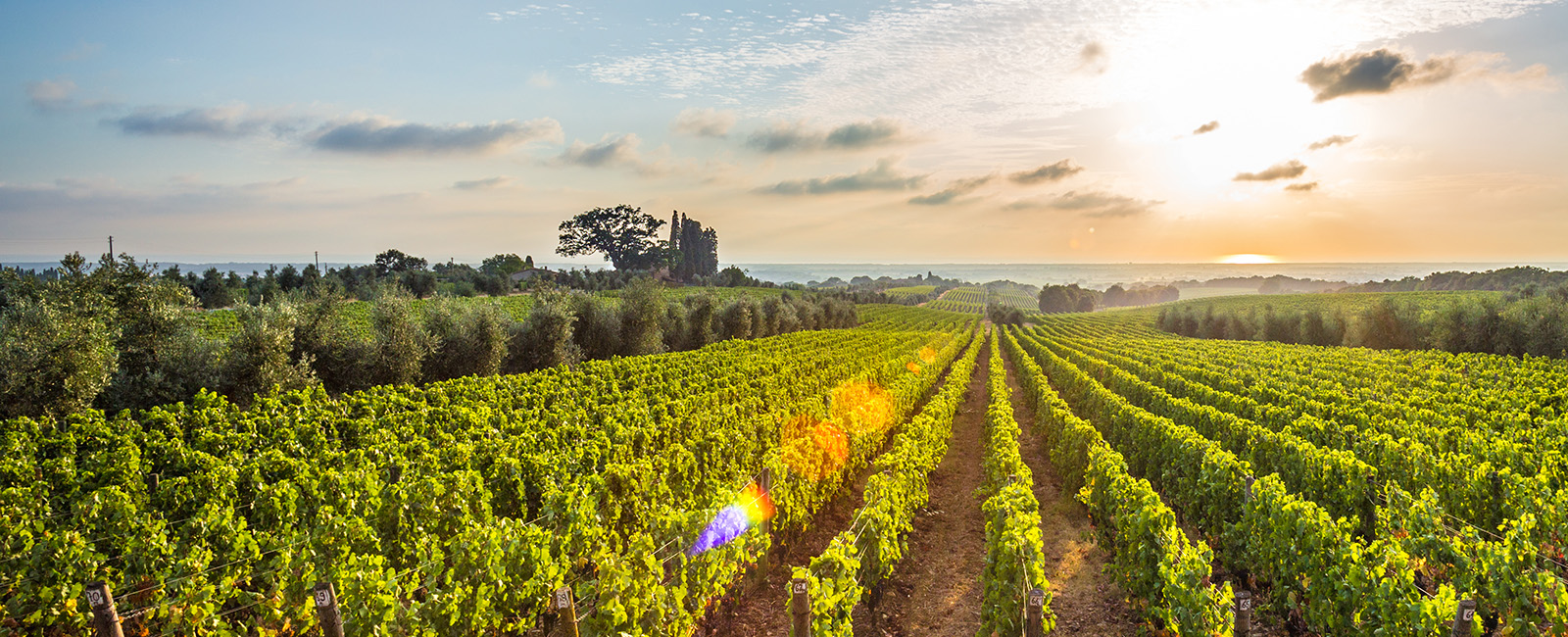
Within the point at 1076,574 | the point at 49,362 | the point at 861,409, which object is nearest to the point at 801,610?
the point at 1076,574

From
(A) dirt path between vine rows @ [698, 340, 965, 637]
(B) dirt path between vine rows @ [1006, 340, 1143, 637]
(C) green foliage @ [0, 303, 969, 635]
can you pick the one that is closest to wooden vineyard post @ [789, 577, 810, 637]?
(A) dirt path between vine rows @ [698, 340, 965, 637]

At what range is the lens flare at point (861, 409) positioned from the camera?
14719 mm

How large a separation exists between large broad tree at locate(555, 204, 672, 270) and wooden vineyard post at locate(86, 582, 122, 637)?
9819 cm

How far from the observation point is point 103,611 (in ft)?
13.9

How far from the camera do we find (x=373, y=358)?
75.7 ft

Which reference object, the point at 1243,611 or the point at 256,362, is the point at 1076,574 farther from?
the point at 256,362

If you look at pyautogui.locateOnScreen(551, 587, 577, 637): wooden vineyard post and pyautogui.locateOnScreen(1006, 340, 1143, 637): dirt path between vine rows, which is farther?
pyautogui.locateOnScreen(1006, 340, 1143, 637): dirt path between vine rows

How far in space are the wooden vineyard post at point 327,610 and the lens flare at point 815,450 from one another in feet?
21.8

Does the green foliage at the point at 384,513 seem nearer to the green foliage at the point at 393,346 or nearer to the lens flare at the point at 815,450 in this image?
the lens flare at the point at 815,450

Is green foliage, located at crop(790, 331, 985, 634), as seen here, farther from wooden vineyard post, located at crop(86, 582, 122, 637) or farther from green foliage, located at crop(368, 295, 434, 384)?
green foliage, located at crop(368, 295, 434, 384)

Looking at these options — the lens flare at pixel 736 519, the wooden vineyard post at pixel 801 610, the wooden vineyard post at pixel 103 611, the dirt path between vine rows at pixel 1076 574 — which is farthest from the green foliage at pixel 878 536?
the wooden vineyard post at pixel 103 611

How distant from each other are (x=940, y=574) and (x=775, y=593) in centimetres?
268

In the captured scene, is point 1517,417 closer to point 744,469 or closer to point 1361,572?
point 1361,572

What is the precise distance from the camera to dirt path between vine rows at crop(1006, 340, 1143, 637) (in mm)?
8117
